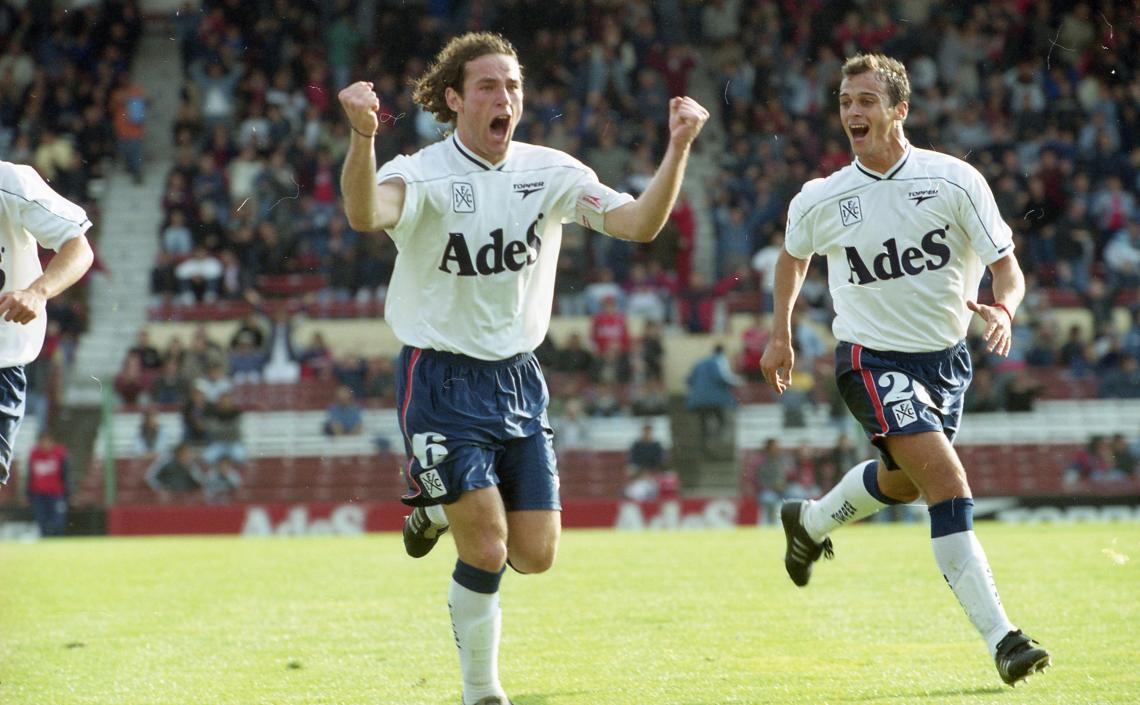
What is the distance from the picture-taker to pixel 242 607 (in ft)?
30.4

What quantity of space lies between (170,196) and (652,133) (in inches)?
282

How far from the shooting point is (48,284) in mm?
5676

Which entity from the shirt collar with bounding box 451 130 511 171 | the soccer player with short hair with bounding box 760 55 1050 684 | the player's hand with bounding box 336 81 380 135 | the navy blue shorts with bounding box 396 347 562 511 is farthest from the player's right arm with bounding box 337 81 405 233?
the soccer player with short hair with bounding box 760 55 1050 684

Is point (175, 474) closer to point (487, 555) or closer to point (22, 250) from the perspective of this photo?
point (22, 250)

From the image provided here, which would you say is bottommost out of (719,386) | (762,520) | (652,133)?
(762,520)

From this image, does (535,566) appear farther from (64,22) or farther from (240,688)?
(64,22)

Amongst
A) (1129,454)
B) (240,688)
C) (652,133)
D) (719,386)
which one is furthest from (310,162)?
(240,688)

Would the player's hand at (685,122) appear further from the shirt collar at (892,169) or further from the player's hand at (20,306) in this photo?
the player's hand at (20,306)

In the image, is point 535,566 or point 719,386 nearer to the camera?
point 535,566

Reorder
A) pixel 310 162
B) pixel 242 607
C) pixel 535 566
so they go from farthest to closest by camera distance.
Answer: pixel 310 162
pixel 242 607
pixel 535 566

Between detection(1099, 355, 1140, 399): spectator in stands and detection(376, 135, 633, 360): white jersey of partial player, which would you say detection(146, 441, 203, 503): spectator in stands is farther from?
detection(376, 135, 633, 360): white jersey of partial player

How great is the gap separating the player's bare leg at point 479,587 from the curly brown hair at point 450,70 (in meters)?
1.50

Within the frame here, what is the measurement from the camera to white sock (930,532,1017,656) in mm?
5906

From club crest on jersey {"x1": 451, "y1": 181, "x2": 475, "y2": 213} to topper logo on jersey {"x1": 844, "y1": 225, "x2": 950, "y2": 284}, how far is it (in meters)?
2.07
